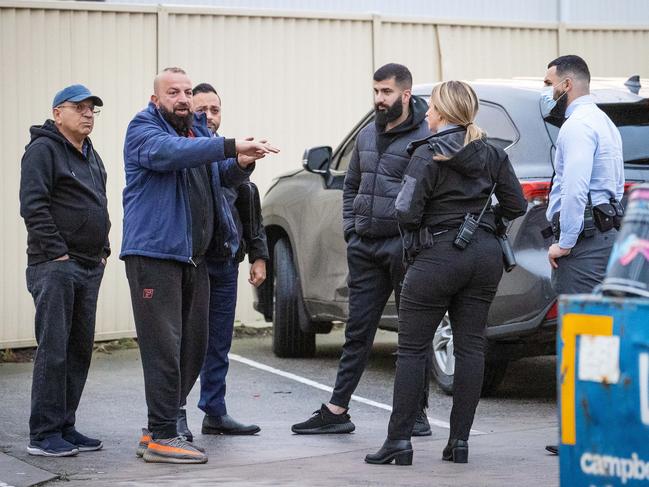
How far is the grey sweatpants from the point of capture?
6.76m

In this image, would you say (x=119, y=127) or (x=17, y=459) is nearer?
(x=17, y=459)

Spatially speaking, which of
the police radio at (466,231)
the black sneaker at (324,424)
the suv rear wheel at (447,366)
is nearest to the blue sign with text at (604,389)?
the police radio at (466,231)

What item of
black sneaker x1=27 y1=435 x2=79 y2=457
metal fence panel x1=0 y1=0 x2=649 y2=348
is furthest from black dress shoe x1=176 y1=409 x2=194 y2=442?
metal fence panel x1=0 y1=0 x2=649 y2=348

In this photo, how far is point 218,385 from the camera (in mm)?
7754

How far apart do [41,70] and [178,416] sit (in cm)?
428

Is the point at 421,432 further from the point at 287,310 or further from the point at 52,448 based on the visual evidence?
the point at 287,310

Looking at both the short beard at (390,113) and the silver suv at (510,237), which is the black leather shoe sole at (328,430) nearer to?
the silver suv at (510,237)

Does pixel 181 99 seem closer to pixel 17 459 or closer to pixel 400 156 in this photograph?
pixel 400 156

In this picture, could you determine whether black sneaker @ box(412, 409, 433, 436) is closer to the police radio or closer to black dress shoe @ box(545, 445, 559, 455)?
black dress shoe @ box(545, 445, 559, 455)

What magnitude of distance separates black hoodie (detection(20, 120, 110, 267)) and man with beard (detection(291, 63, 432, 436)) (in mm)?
1400

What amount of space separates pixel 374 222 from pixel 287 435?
1.31m

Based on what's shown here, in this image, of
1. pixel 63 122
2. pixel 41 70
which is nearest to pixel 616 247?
pixel 63 122

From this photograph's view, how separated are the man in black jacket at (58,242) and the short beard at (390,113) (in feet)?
4.94

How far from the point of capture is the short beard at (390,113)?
746cm
